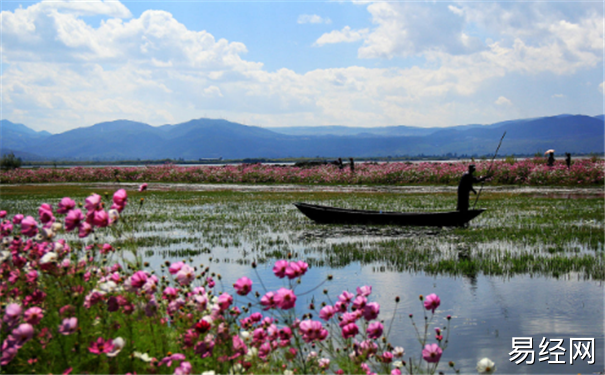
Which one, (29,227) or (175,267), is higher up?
(29,227)

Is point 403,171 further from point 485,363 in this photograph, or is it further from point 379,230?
point 485,363

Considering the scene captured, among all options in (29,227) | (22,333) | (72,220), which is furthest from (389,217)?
(22,333)

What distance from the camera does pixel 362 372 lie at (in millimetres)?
4547

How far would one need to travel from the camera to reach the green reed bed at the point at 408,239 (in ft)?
38.9

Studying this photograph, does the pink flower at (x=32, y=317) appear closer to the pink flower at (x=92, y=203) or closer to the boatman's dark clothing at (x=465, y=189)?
the pink flower at (x=92, y=203)

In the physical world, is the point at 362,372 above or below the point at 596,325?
above

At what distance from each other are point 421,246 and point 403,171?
1317 inches

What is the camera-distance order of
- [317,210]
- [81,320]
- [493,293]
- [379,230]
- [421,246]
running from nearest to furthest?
[81,320], [493,293], [421,246], [379,230], [317,210]

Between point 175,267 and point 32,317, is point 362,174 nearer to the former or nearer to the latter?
point 175,267

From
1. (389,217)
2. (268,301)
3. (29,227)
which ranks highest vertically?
(29,227)

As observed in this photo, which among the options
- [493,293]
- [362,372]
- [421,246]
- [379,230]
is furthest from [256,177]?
[362,372]

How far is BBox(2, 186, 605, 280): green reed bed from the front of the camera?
1187 centimetres

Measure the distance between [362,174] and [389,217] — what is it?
2988 centimetres

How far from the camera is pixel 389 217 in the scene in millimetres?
18156
